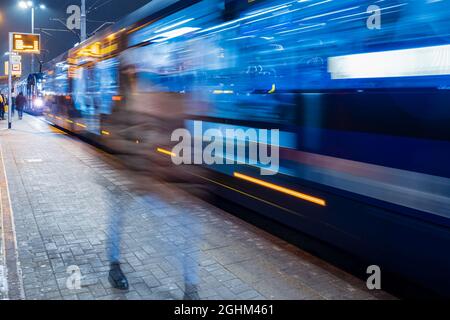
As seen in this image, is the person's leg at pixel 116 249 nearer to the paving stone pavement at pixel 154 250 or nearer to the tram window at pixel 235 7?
the paving stone pavement at pixel 154 250

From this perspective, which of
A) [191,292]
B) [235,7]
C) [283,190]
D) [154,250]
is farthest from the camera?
[235,7]

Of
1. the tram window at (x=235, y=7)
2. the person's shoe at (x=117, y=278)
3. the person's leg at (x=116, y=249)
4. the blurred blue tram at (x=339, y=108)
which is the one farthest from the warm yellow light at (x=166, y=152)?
the person's shoe at (x=117, y=278)

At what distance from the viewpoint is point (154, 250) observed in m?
5.10

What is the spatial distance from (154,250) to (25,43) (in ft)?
64.8

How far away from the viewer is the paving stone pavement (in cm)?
410

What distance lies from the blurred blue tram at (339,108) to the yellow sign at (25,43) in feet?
53.7

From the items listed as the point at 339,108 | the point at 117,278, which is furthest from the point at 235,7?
the point at 117,278

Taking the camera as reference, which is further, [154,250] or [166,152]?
[166,152]

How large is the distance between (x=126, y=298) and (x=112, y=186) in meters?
4.72

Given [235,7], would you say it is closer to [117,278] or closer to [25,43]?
[117,278]

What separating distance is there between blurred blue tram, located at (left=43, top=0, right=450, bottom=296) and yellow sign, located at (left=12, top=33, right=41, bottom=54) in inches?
644

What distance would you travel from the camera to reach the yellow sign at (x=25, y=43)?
70.6 ft

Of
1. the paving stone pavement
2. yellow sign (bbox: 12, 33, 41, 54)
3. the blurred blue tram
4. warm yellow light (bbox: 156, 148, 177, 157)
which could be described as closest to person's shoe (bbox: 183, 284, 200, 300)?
the paving stone pavement

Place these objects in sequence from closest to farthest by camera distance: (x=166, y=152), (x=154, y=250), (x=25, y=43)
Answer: (x=154, y=250) → (x=166, y=152) → (x=25, y=43)
